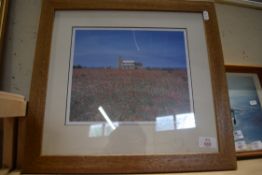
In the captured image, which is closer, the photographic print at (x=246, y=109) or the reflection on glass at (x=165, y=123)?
the reflection on glass at (x=165, y=123)

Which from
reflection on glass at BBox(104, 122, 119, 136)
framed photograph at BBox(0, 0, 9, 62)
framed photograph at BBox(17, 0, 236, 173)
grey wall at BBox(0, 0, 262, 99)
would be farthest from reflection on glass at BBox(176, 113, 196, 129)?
framed photograph at BBox(0, 0, 9, 62)

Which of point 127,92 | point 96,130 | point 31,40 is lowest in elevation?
point 96,130

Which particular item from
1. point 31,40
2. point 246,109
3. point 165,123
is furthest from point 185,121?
point 31,40

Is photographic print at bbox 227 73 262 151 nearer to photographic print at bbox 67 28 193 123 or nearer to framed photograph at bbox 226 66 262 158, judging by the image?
framed photograph at bbox 226 66 262 158

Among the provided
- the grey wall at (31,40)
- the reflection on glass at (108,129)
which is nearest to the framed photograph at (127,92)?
the reflection on glass at (108,129)

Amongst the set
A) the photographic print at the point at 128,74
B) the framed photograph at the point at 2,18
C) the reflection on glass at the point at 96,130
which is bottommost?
the reflection on glass at the point at 96,130

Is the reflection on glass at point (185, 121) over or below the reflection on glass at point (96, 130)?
over

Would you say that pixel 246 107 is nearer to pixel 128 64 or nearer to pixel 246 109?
pixel 246 109

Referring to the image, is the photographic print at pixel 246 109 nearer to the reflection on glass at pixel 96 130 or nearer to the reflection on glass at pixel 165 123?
the reflection on glass at pixel 165 123
